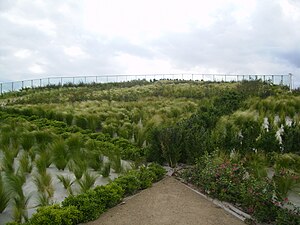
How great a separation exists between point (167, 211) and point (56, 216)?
176cm

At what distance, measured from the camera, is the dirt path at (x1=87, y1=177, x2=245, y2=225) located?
15.8ft

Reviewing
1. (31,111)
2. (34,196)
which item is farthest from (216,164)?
(31,111)

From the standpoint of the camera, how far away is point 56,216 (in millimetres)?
4465

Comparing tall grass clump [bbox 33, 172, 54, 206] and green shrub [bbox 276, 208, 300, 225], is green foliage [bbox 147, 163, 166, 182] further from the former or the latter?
green shrub [bbox 276, 208, 300, 225]

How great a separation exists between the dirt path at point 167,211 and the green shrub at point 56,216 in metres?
0.30

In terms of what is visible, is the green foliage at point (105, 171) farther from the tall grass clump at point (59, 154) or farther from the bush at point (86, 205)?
the bush at point (86, 205)

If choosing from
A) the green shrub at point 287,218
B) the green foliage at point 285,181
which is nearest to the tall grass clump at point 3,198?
the green shrub at point 287,218

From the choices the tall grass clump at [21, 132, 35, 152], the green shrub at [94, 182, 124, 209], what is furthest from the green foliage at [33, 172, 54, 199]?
the tall grass clump at [21, 132, 35, 152]

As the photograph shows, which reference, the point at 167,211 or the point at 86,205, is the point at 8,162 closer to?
the point at 86,205

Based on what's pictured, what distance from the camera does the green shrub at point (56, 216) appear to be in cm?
439

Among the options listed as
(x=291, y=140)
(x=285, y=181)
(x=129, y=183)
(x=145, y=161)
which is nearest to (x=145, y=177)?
(x=129, y=183)

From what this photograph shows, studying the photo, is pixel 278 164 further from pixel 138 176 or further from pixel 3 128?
pixel 3 128

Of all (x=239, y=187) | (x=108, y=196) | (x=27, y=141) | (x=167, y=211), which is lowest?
(x=167, y=211)

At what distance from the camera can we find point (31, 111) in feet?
45.9
